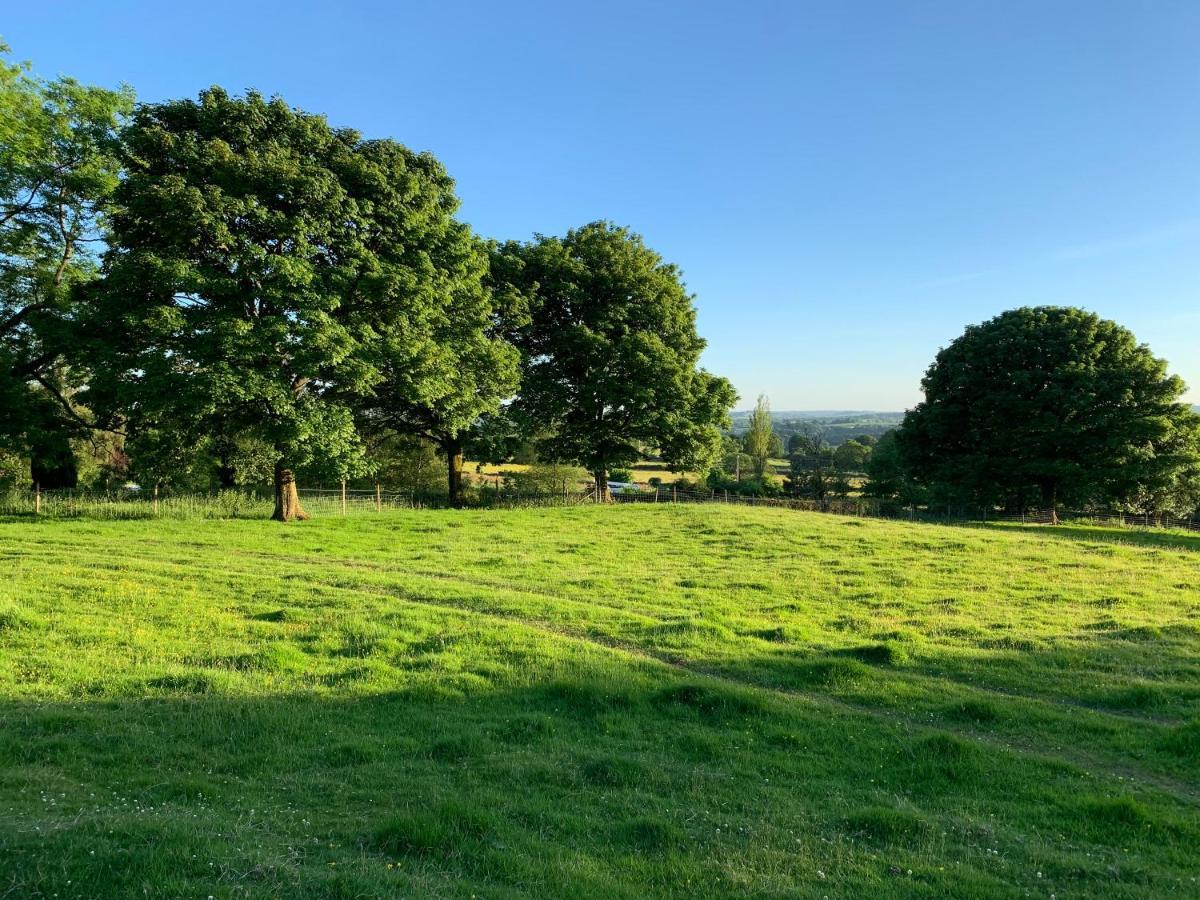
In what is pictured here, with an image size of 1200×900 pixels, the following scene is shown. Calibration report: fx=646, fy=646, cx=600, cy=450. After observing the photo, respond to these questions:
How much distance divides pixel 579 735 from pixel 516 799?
1.93 m

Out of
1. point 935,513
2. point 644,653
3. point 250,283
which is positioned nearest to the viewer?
point 644,653

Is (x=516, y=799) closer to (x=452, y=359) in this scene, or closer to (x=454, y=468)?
(x=452, y=359)

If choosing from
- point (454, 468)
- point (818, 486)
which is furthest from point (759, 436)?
point (454, 468)

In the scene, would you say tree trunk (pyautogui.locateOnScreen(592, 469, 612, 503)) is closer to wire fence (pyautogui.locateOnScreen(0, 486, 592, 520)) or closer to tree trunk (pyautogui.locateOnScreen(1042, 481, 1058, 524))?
wire fence (pyautogui.locateOnScreen(0, 486, 592, 520))

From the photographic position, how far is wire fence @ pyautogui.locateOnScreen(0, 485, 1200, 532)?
1037 inches

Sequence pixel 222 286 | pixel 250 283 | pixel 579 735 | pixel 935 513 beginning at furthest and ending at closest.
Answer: pixel 935 513 < pixel 250 283 < pixel 222 286 < pixel 579 735

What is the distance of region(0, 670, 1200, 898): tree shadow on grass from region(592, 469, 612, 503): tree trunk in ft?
104

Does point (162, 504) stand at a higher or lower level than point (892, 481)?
higher

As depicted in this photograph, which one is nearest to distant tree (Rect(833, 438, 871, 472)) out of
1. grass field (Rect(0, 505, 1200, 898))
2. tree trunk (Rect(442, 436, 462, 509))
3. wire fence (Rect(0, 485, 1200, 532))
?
wire fence (Rect(0, 485, 1200, 532))

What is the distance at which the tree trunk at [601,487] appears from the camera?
4067 centimetres

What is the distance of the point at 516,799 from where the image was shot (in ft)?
19.5

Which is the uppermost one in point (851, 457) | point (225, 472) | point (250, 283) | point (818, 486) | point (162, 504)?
point (250, 283)

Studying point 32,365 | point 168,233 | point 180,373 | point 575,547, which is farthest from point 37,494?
point 575,547

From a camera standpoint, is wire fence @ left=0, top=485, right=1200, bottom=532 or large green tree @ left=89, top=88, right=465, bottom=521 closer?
large green tree @ left=89, top=88, right=465, bottom=521
